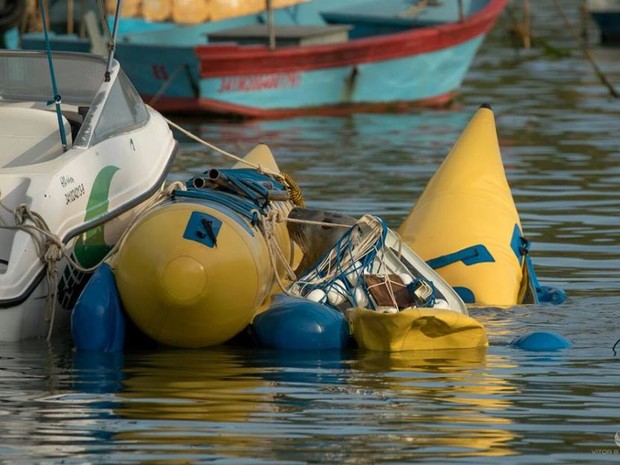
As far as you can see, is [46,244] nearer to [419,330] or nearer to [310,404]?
[419,330]

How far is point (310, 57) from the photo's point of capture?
24859mm

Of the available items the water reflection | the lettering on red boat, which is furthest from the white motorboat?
the lettering on red boat

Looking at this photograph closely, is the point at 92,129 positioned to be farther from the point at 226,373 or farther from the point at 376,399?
the point at 376,399

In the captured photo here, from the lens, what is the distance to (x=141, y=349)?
33.0 ft

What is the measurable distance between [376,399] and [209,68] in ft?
50.8

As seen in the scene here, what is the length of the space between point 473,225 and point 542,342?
2.35 meters

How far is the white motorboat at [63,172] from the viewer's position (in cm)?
992

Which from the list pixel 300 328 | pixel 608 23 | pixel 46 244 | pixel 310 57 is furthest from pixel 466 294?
pixel 608 23

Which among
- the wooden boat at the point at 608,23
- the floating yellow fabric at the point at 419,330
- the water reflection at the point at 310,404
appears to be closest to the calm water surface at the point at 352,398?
the water reflection at the point at 310,404

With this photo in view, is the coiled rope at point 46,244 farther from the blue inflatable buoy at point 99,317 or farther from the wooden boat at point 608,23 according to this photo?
the wooden boat at point 608,23

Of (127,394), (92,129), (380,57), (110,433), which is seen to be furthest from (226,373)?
(380,57)

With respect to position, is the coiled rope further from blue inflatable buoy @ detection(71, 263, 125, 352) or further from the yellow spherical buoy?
the yellow spherical buoy

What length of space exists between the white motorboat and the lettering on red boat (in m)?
11.7

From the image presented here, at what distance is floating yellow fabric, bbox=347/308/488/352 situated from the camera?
992 cm
